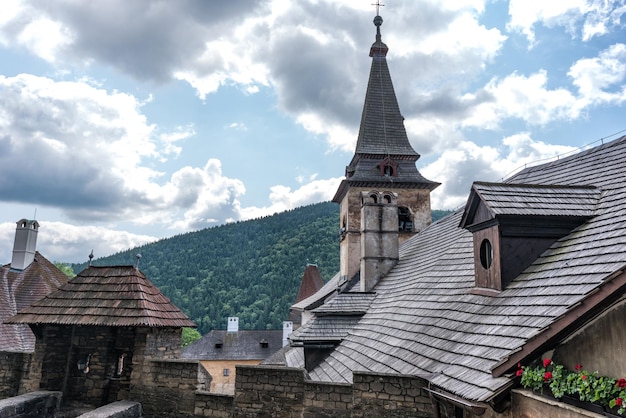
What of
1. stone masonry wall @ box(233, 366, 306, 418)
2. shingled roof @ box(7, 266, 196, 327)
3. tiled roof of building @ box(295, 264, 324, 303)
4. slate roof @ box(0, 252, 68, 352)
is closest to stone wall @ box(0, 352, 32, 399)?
shingled roof @ box(7, 266, 196, 327)

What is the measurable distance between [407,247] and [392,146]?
7570 millimetres

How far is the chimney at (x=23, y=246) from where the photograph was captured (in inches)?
827

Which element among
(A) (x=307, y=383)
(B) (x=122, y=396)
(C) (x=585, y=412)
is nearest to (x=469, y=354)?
(C) (x=585, y=412)

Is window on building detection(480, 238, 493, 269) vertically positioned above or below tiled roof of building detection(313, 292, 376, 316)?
above

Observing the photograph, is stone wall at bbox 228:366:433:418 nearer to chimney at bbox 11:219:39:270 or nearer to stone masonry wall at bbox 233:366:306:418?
stone masonry wall at bbox 233:366:306:418

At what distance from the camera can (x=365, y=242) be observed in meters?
13.5

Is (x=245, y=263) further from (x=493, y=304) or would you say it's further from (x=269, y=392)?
(x=493, y=304)

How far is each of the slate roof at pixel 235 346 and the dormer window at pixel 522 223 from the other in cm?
3475

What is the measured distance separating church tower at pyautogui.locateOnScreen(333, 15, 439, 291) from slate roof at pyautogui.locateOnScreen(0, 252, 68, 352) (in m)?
12.6

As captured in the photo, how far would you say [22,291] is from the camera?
62.8 ft

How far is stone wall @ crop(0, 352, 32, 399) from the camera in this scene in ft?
33.3

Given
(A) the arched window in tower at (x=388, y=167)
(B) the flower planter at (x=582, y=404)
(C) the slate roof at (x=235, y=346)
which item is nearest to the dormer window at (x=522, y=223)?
(B) the flower planter at (x=582, y=404)

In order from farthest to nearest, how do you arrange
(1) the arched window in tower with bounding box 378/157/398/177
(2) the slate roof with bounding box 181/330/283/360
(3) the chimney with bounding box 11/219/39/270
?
(2) the slate roof with bounding box 181/330/283/360
(3) the chimney with bounding box 11/219/39/270
(1) the arched window in tower with bounding box 378/157/398/177

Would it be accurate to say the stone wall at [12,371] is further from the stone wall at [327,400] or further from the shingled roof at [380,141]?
the shingled roof at [380,141]
